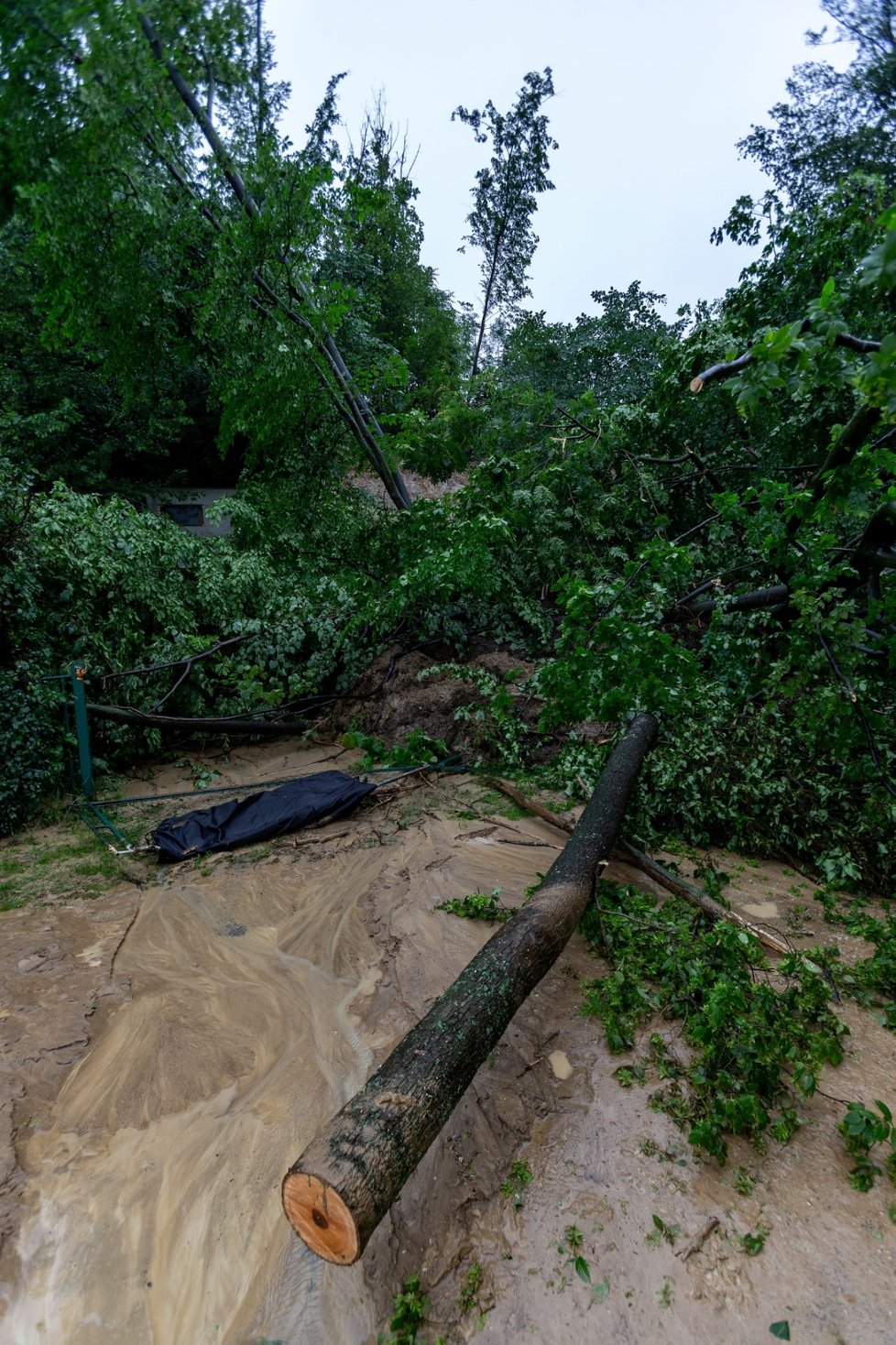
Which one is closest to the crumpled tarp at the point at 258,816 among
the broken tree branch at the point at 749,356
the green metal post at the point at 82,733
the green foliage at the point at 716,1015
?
the green metal post at the point at 82,733

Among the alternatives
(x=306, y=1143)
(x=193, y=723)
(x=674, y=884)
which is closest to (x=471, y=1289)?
(x=306, y=1143)

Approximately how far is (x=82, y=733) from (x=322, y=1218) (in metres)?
4.98

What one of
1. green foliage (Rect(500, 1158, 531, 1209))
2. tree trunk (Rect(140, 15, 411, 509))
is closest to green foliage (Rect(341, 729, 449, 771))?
tree trunk (Rect(140, 15, 411, 509))

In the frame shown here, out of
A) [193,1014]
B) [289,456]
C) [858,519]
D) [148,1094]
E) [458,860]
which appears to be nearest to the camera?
[148,1094]

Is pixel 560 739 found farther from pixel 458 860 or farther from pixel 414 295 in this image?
pixel 414 295

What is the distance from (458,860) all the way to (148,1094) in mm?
2047

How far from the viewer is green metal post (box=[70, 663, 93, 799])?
5.59m

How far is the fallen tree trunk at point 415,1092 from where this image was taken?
1604 mm

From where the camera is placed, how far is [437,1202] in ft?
6.46

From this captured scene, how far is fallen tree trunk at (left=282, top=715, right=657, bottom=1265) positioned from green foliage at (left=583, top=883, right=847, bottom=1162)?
0.29m

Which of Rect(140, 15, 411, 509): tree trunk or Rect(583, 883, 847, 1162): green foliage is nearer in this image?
Rect(583, 883, 847, 1162): green foliage

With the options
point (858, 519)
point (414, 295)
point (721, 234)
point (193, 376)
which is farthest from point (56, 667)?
point (414, 295)

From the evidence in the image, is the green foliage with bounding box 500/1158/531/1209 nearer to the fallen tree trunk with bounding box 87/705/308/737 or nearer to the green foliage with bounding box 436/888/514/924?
the green foliage with bounding box 436/888/514/924

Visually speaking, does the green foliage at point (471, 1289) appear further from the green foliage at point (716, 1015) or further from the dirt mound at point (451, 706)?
the dirt mound at point (451, 706)
